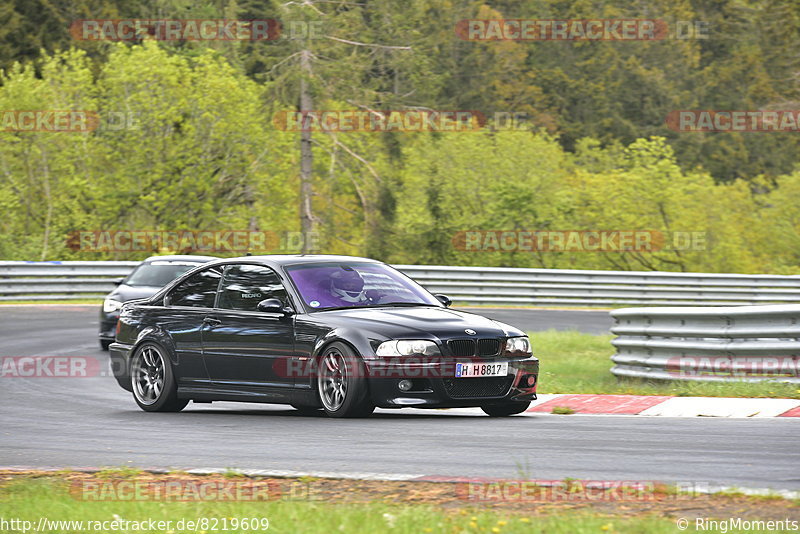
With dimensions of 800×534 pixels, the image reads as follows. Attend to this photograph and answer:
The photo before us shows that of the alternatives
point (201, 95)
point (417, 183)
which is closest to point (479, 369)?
point (201, 95)

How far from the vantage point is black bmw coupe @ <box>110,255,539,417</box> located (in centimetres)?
1042

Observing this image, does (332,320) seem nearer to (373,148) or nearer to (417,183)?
(373,148)

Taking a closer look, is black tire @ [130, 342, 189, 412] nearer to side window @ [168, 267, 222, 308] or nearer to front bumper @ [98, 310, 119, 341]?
side window @ [168, 267, 222, 308]

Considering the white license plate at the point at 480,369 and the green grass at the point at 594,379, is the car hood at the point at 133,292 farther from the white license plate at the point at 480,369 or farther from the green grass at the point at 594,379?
the white license plate at the point at 480,369

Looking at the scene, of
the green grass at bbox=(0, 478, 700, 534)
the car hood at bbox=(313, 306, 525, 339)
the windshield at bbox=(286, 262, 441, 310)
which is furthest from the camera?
the windshield at bbox=(286, 262, 441, 310)

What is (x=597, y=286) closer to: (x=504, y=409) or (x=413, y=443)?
(x=504, y=409)

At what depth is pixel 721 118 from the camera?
236 feet

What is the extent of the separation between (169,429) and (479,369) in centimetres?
265

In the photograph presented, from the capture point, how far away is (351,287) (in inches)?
454

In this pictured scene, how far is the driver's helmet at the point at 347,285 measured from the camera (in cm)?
1142

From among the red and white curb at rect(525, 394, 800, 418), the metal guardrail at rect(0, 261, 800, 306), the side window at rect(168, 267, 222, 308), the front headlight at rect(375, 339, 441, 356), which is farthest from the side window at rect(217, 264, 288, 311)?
the metal guardrail at rect(0, 261, 800, 306)

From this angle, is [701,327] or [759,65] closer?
[701,327]

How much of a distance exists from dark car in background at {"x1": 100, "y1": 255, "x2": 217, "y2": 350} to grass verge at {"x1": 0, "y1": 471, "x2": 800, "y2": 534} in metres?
12.1

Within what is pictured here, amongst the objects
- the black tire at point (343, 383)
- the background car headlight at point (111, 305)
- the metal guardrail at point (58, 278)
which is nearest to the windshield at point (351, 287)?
the black tire at point (343, 383)
